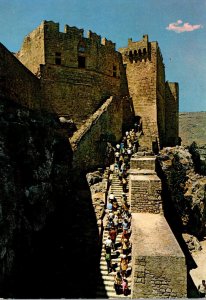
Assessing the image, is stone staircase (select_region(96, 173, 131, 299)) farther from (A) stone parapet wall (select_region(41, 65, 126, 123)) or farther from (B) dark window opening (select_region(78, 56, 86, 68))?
(B) dark window opening (select_region(78, 56, 86, 68))

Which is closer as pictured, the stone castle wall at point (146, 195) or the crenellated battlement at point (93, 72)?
the stone castle wall at point (146, 195)

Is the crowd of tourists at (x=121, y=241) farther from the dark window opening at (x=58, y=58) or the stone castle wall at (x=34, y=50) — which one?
the stone castle wall at (x=34, y=50)

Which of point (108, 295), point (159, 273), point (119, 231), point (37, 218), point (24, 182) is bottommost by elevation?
point (108, 295)

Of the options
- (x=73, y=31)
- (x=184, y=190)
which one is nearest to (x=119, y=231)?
(x=184, y=190)

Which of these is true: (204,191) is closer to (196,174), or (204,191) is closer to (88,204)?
(196,174)

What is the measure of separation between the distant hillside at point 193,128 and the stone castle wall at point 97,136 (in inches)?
1760

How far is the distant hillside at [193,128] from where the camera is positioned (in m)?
71.6

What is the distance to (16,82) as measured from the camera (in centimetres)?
1695

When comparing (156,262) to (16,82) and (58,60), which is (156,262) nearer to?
(16,82)

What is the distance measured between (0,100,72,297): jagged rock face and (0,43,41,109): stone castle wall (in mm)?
793

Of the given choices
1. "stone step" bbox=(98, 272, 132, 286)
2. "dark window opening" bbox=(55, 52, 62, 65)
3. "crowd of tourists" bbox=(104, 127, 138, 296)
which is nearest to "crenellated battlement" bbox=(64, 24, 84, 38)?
"dark window opening" bbox=(55, 52, 62, 65)

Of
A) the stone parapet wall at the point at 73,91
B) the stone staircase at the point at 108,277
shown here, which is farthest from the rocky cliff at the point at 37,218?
the stone parapet wall at the point at 73,91

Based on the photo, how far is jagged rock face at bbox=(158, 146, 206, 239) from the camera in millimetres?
24734

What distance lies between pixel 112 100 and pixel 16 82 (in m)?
9.43
